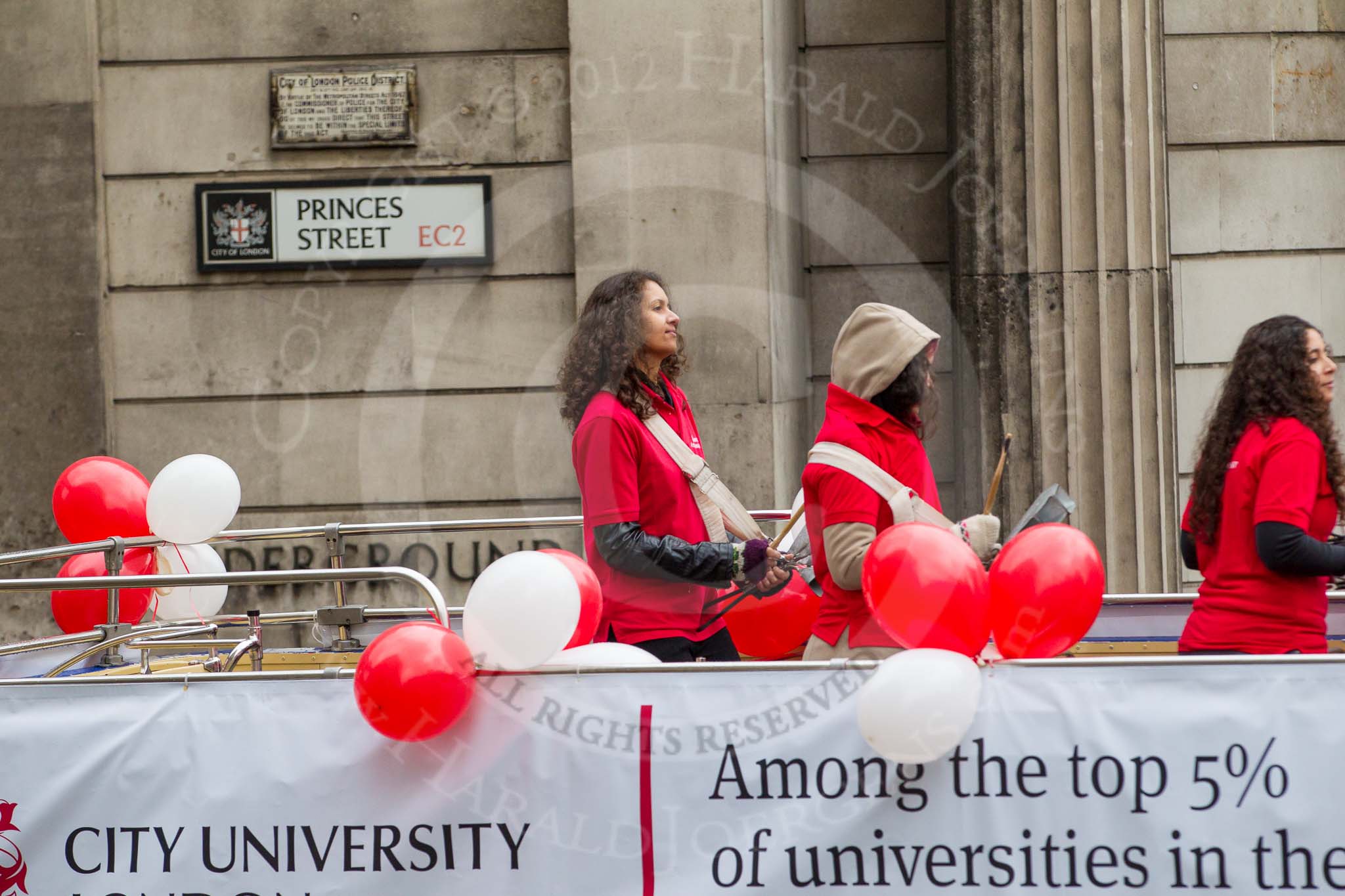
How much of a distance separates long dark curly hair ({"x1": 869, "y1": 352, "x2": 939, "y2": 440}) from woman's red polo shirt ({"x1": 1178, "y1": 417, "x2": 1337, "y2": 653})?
105 centimetres

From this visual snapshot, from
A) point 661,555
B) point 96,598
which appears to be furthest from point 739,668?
point 96,598

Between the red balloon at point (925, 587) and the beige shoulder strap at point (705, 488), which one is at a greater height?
the beige shoulder strap at point (705, 488)

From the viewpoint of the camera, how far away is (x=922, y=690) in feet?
9.05

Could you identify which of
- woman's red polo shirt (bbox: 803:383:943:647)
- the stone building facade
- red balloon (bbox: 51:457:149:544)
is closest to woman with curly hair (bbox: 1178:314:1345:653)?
woman's red polo shirt (bbox: 803:383:943:647)

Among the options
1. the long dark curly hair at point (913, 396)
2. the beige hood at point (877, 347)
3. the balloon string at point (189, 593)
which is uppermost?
the beige hood at point (877, 347)

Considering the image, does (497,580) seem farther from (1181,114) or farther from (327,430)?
(1181,114)

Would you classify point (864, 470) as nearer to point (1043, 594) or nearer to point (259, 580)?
point (1043, 594)

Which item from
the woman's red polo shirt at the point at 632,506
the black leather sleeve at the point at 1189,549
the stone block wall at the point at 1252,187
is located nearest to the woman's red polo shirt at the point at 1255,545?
the black leather sleeve at the point at 1189,549

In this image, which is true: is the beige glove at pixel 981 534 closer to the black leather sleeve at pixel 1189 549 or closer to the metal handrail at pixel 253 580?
the black leather sleeve at pixel 1189 549

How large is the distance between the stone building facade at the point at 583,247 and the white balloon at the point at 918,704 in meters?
4.54

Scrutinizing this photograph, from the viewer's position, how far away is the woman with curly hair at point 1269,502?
140 inches

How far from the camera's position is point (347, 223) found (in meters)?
7.72

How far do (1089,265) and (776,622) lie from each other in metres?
4.18

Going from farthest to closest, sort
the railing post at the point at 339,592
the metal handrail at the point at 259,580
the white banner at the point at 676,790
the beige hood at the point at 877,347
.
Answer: the railing post at the point at 339,592 < the beige hood at the point at 877,347 < the metal handrail at the point at 259,580 < the white banner at the point at 676,790
